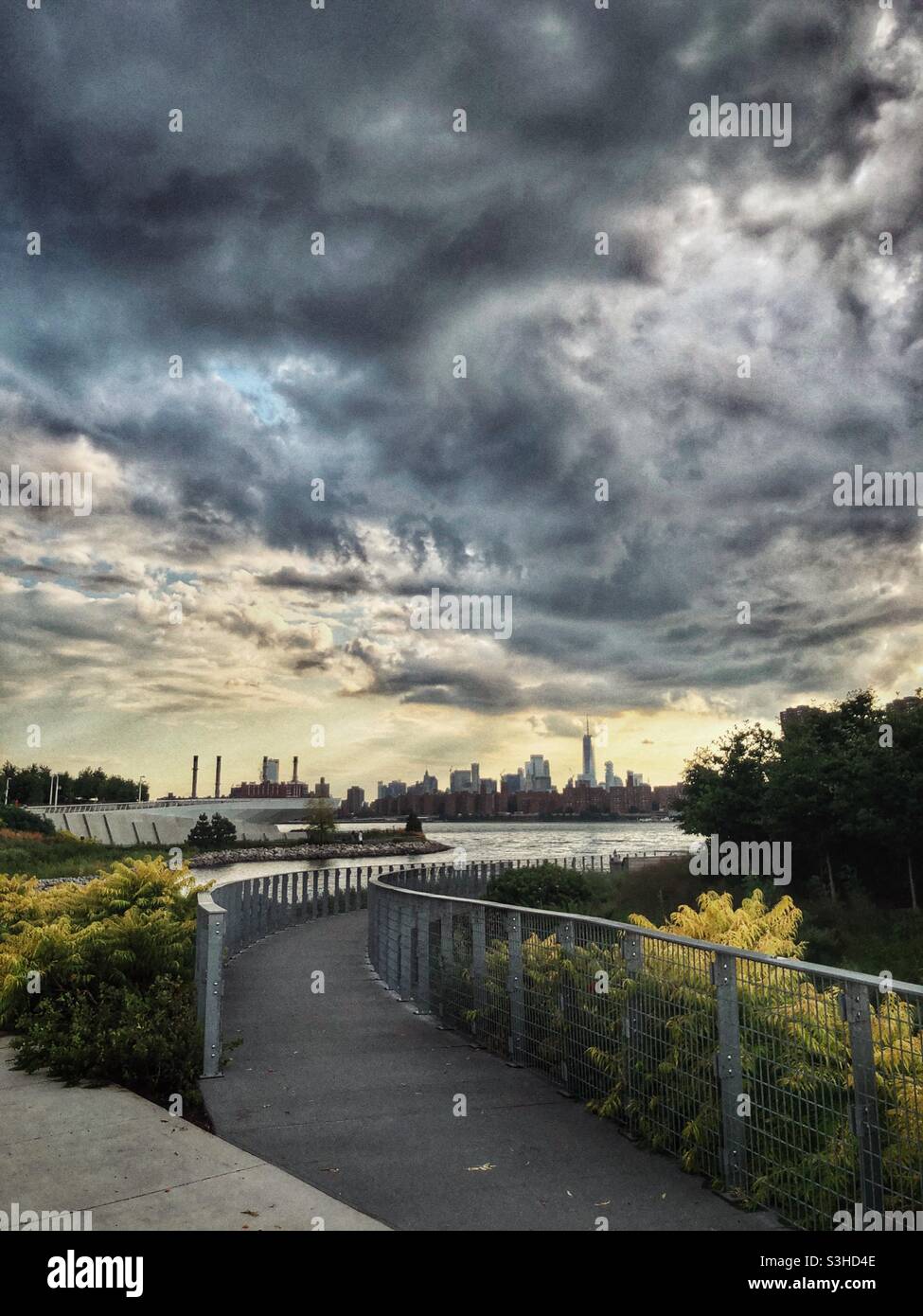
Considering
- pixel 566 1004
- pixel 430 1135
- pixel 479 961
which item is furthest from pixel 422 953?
pixel 430 1135

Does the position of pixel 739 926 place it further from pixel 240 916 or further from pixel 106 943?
pixel 240 916

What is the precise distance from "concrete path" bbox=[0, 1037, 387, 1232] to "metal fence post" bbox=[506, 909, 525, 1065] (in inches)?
107

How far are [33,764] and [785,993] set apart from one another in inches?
5257

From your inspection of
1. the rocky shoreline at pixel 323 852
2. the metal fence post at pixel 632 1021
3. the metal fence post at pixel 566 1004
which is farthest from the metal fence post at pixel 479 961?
the rocky shoreline at pixel 323 852

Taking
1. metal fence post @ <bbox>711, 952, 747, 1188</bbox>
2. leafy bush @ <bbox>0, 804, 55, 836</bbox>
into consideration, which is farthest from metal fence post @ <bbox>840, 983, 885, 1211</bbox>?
leafy bush @ <bbox>0, 804, 55, 836</bbox>

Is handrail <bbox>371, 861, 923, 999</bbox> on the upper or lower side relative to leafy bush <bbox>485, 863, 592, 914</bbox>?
upper

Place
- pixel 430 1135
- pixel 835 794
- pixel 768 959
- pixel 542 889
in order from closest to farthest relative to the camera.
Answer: pixel 768 959 → pixel 430 1135 → pixel 542 889 → pixel 835 794

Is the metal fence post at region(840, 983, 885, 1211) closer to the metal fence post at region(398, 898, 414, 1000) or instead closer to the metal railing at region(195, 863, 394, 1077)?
the metal railing at region(195, 863, 394, 1077)

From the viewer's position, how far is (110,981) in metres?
8.95

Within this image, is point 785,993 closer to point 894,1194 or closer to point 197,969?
point 894,1194

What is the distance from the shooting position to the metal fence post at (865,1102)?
13.8ft

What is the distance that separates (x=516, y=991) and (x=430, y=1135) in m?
2.01

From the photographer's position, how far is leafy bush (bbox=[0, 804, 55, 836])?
1928 inches
